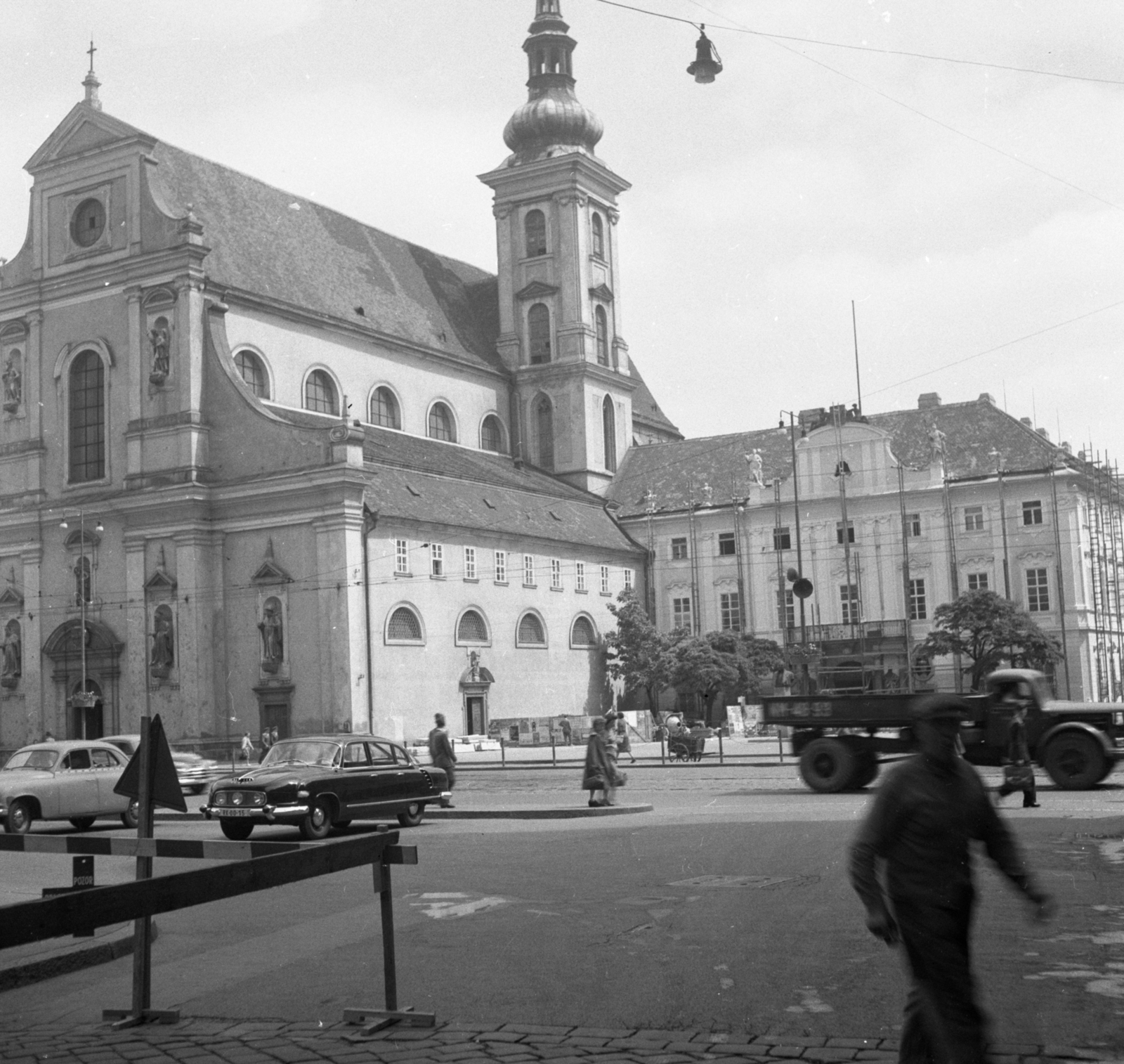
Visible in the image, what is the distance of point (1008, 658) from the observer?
5850cm

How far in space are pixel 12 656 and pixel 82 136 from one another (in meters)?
19.7

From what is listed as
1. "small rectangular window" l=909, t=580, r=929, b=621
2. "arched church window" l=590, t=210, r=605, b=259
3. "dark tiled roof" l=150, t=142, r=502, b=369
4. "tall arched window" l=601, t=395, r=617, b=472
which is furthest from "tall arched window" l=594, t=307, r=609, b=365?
"small rectangular window" l=909, t=580, r=929, b=621

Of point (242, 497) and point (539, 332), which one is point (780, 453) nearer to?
point (539, 332)

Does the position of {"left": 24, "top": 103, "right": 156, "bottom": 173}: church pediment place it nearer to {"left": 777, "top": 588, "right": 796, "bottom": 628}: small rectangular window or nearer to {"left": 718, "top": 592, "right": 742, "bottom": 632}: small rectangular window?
{"left": 718, "top": 592, "right": 742, "bottom": 632}: small rectangular window

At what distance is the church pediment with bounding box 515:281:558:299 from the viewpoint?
230 ft

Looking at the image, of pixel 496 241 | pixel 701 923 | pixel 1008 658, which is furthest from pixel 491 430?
pixel 701 923

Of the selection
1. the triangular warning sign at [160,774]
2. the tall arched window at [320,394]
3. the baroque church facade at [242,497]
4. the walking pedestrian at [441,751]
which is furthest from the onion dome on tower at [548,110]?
the triangular warning sign at [160,774]

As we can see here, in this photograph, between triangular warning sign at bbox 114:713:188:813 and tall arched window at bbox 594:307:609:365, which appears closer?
triangular warning sign at bbox 114:713:188:813

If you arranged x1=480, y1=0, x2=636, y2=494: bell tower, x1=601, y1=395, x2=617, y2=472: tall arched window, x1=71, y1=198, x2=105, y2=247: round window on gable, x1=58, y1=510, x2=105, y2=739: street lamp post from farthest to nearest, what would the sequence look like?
x1=601, y1=395, x2=617, y2=472: tall arched window → x1=480, y1=0, x2=636, y2=494: bell tower → x1=71, y1=198, x2=105, y2=247: round window on gable → x1=58, y1=510, x2=105, y2=739: street lamp post

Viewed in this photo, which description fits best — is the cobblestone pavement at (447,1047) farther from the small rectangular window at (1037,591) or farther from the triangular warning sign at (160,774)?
the small rectangular window at (1037,591)

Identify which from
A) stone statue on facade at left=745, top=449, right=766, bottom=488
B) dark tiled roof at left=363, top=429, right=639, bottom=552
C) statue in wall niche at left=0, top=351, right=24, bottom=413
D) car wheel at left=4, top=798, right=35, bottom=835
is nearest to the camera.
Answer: car wheel at left=4, top=798, right=35, bottom=835

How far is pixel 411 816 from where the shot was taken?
20.9 m

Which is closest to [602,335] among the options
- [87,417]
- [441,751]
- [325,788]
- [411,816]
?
[87,417]

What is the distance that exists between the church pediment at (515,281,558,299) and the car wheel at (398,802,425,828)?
169ft
